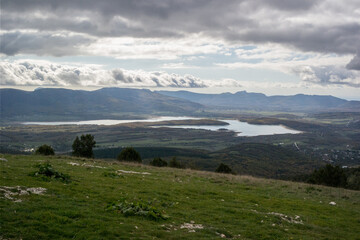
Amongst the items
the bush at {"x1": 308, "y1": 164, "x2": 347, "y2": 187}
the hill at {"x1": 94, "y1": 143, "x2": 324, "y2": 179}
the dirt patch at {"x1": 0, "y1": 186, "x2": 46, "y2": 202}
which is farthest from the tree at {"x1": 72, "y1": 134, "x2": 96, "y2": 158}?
the hill at {"x1": 94, "y1": 143, "x2": 324, "y2": 179}

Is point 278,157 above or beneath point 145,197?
beneath

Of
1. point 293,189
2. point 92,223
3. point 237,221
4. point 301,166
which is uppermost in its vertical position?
point 92,223

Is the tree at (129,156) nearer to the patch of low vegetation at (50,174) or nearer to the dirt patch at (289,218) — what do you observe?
the patch of low vegetation at (50,174)

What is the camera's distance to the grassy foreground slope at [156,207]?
11023mm

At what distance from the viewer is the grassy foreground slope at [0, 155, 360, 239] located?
1102 centimetres

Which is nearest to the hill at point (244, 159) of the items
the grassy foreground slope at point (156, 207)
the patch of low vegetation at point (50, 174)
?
the grassy foreground slope at point (156, 207)

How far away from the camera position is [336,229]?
16.3 meters

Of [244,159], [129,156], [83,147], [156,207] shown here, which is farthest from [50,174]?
[244,159]

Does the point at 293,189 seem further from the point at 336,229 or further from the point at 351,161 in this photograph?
the point at 351,161

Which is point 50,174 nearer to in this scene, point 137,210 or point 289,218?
point 137,210

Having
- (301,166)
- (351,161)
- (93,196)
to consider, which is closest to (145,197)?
(93,196)

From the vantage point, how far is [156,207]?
15586 millimetres

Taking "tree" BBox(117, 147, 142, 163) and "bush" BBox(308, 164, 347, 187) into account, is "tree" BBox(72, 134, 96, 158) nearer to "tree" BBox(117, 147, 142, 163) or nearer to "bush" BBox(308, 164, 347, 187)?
"tree" BBox(117, 147, 142, 163)

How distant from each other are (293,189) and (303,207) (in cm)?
879
